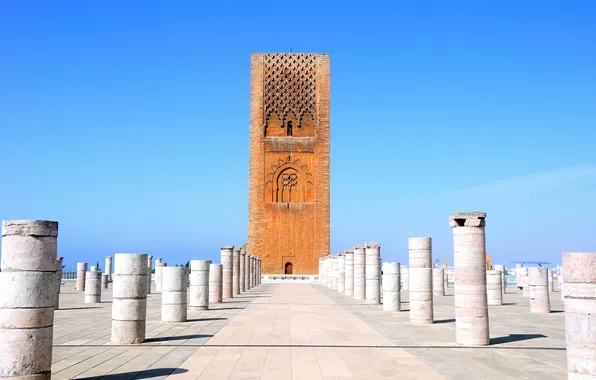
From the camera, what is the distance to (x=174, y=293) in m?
10.7

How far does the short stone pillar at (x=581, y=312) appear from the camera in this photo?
493 centimetres

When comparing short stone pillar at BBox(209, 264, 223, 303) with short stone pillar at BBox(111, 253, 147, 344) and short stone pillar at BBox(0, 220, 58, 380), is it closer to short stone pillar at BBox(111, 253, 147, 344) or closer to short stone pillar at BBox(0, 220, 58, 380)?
short stone pillar at BBox(111, 253, 147, 344)

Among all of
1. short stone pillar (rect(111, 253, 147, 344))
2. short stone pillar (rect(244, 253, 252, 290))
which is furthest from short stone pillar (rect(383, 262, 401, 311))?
short stone pillar (rect(244, 253, 252, 290))

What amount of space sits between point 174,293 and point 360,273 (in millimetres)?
8713

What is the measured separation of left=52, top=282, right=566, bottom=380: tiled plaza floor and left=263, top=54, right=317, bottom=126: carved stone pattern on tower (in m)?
28.8

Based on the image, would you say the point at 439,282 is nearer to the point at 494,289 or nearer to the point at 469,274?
the point at 494,289

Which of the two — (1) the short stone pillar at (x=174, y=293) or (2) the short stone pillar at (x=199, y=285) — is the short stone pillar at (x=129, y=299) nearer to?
(1) the short stone pillar at (x=174, y=293)

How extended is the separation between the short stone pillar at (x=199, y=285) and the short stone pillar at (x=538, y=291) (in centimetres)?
709

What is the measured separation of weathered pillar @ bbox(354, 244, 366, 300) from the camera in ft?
60.1

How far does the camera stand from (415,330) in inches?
386

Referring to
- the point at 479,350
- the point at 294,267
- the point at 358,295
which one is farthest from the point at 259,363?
the point at 294,267

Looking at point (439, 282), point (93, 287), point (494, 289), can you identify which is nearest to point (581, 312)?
point (494, 289)

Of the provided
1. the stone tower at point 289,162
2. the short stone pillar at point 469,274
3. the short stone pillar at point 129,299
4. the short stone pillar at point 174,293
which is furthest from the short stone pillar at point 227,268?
the stone tower at point 289,162

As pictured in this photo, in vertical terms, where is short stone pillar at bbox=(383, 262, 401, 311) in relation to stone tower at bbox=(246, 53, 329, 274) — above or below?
below
